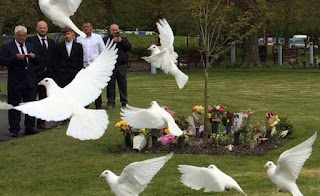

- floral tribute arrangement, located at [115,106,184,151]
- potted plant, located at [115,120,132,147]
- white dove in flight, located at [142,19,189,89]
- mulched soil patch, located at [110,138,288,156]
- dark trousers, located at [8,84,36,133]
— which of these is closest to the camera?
white dove in flight, located at [142,19,189,89]

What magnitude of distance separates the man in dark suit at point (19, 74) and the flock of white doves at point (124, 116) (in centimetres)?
334

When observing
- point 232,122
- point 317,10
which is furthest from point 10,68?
point 317,10

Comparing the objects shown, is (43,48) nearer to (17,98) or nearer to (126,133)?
(17,98)

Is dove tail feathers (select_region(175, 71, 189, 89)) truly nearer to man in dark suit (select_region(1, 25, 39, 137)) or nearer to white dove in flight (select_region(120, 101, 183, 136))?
white dove in flight (select_region(120, 101, 183, 136))

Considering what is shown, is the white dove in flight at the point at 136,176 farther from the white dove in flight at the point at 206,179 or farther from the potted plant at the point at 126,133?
the potted plant at the point at 126,133

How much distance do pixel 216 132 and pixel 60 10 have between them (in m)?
6.98

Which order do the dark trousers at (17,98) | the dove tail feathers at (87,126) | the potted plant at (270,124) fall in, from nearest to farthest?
the dove tail feathers at (87,126) < the potted plant at (270,124) < the dark trousers at (17,98)

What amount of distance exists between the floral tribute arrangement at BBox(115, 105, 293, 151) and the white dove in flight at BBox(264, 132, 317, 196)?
4.58m

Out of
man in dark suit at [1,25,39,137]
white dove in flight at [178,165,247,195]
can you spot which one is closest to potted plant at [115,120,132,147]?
man in dark suit at [1,25,39,137]

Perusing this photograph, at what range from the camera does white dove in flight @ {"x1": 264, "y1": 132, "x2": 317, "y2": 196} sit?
14.6 feet

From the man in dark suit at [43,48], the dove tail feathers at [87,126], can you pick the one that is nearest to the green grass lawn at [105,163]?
the man in dark suit at [43,48]

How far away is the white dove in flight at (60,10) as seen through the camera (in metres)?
3.30

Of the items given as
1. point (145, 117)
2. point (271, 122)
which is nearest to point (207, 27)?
point (271, 122)

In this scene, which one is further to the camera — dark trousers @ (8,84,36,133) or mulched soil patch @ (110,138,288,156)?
dark trousers @ (8,84,36,133)
